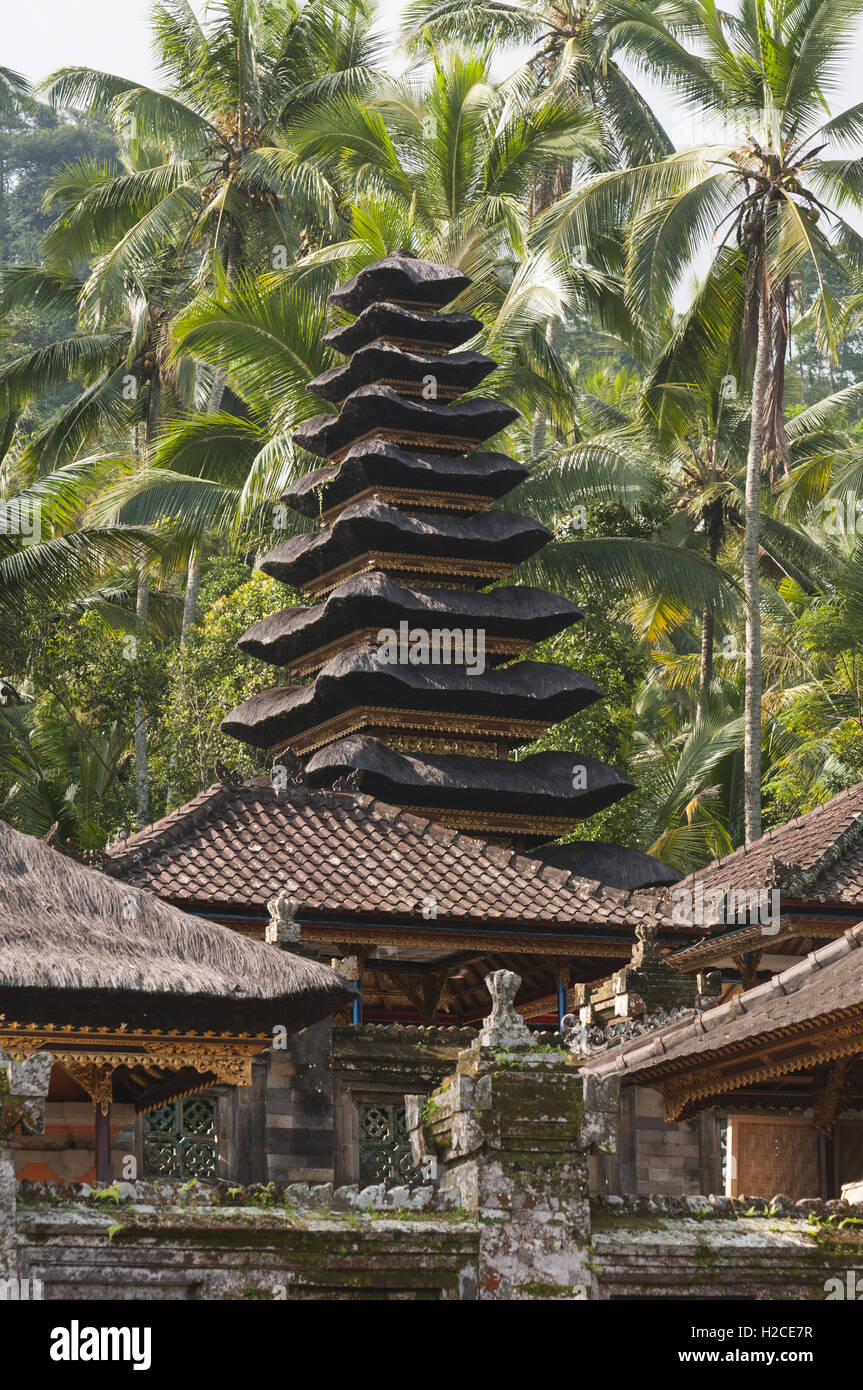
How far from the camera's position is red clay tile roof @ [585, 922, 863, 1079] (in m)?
17.0

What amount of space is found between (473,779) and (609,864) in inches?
89.0

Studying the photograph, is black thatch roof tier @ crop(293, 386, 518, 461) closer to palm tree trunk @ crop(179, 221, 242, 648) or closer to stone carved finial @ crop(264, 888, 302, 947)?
palm tree trunk @ crop(179, 221, 242, 648)

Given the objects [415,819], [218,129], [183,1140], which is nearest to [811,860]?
[415,819]

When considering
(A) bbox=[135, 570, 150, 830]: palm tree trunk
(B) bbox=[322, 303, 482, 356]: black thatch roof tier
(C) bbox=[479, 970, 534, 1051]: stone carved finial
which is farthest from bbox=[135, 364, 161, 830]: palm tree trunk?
(C) bbox=[479, 970, 534, 1051]: stone carved finial

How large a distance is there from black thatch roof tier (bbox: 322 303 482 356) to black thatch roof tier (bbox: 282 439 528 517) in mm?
2295

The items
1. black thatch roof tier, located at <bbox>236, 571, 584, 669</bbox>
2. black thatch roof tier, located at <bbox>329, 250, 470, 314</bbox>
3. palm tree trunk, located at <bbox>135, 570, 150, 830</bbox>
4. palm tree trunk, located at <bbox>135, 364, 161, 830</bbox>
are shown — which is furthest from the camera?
palm tree trunk, located at <bbox>135, 364, 161, 830</bbox>

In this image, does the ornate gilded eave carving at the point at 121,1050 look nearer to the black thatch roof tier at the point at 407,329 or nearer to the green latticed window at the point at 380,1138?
the green latticed window at the point at 380,1138

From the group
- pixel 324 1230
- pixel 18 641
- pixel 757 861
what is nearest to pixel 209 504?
pixel 18 641

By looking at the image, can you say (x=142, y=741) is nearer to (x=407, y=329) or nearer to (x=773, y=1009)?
(x=407, y=329)

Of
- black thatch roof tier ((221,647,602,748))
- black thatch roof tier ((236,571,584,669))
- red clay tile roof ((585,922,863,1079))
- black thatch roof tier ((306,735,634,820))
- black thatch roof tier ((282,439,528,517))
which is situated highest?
black thatch roof tier ((282,439,528,517))

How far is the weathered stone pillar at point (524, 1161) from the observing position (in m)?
14.0

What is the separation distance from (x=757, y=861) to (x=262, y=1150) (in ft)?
31.5

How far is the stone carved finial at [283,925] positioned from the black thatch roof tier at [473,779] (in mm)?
6591

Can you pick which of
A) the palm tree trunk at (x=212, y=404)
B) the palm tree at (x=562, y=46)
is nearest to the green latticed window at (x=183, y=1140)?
the palm tree trunk at (x=212, y=404)
